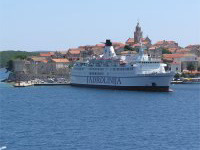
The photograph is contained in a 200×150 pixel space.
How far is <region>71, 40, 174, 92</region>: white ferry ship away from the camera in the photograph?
53.9 m

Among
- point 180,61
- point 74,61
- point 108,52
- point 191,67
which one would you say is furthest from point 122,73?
point 74,61

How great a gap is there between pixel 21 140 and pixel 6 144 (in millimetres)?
1122

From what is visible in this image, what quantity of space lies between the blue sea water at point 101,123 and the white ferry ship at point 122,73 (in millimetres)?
4618

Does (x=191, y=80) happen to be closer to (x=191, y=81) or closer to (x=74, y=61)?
(x=191, y=81)

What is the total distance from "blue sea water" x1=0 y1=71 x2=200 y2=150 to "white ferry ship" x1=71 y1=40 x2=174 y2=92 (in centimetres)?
462

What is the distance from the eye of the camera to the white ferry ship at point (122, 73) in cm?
5385

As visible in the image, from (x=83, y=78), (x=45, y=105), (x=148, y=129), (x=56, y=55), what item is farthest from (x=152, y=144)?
(x=56, y=55)

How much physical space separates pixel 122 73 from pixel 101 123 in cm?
2579

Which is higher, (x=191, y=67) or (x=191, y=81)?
(x=191, y=67)

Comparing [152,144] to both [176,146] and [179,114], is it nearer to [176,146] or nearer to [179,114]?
[176,146]

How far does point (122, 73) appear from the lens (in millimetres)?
57969

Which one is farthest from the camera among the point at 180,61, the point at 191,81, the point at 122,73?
the point at 180,61

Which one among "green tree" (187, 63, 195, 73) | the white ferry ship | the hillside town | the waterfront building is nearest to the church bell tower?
the hillside town

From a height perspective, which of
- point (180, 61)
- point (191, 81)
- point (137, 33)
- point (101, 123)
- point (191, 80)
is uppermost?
point (137, 33)
